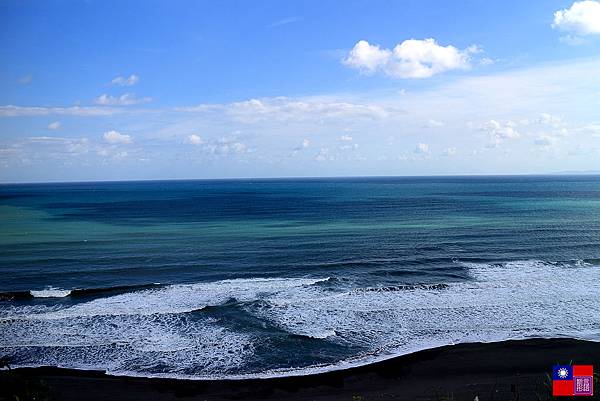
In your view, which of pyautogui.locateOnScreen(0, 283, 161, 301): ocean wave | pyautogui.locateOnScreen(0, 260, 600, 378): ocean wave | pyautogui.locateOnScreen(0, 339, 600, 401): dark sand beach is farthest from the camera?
pyautogui.locateOnScreen(0, 283, 161, 301): ocean wave

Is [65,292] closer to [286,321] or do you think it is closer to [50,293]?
[50,293]

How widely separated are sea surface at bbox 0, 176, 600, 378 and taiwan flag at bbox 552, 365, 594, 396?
5.00m

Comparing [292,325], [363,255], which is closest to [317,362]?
[292,325]

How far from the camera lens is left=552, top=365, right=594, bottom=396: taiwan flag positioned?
17156mm

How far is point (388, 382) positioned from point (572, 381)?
24.4ft

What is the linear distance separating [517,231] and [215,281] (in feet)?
138

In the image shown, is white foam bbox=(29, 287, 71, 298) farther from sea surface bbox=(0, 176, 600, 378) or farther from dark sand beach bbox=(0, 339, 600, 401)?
dark sand beach bbox=(0, 339, 600, 401)

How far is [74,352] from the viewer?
76.2ft

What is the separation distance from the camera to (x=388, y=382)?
806 inches

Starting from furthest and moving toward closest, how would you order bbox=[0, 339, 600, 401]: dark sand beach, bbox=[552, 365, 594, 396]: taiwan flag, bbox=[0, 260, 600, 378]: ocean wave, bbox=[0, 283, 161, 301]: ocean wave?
bbox=[0, 283, 161, 301]: ocean wave → bbox=[0, 260, 600, 378]: ocean wave → bbox=[0, 339, 600, 401]: dark sand beach → bbox=[552, 365, 594, 396]: taiwan flag

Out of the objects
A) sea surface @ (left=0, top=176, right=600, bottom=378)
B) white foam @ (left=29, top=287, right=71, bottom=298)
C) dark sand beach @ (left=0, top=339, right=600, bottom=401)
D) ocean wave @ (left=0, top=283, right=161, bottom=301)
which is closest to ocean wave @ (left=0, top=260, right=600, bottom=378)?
sea surface @ (left=0, top=176, right=600, bottom=378)

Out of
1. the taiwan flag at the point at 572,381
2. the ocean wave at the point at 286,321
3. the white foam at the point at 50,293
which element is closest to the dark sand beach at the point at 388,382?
the taiwan flag at the point at 572,381

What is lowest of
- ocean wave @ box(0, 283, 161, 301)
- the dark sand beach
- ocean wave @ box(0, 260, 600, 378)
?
the dark sand beach

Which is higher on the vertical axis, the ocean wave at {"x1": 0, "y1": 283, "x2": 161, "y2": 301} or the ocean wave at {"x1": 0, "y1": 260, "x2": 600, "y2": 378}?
the ocean wave at {"x1": 0, "y1": 283, "x2": 161, "y2": 301}
